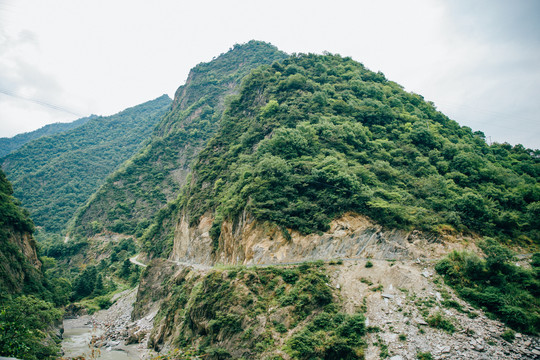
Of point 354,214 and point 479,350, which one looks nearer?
point 479,350

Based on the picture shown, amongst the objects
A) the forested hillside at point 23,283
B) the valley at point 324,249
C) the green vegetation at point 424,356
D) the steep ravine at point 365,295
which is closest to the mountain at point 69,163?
the valley at point 324,249

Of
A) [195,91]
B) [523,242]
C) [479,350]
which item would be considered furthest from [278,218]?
[195,91]

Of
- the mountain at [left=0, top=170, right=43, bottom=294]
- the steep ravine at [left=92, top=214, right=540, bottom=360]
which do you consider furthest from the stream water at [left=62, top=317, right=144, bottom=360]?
the mountain at [left=0, top=170, right=43, bottom=294]

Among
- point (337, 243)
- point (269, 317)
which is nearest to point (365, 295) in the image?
point (337, 243)

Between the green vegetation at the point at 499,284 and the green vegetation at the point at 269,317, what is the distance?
6742 millimetres

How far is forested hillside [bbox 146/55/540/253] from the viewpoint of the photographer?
2441 centimetres

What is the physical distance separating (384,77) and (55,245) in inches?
3219

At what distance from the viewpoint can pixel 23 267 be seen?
28.7m

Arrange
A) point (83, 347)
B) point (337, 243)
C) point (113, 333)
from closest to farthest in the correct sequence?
point (337, 243) < point (83, 347) < point (113, 333)

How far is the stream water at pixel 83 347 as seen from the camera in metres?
26.9

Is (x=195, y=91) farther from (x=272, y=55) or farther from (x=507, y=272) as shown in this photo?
(x=507, y=272)

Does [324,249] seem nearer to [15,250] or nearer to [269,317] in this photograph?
[269,317]

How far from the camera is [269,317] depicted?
1941cm

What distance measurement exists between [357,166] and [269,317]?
15.9 metres
